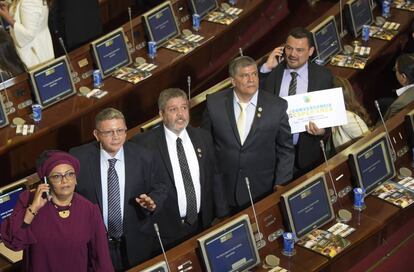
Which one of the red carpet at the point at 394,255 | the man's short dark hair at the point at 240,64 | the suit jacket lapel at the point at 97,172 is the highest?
the man's short dark hair at the point at 240,64

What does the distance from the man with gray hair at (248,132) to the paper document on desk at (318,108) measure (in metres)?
0.20

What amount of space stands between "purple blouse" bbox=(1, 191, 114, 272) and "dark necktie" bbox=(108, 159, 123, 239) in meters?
0.33

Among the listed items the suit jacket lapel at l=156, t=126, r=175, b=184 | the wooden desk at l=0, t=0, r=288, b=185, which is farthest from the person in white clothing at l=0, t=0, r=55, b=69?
the suit jacket lapel at l=156, t=126, r=175, b=184

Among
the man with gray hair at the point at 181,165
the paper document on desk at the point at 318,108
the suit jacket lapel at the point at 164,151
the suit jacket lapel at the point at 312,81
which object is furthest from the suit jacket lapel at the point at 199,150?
the suit jacket lapel at the point at 312,81

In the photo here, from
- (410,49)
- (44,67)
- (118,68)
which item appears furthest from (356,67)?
(44,67)

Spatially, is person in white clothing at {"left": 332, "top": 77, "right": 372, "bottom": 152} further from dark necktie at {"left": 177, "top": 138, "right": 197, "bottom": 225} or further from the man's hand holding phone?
dark necktie at {"left": 177, "top": 138, "right": 197, "bottom": 225}

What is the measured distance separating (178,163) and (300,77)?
1190mm

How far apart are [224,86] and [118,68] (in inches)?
42.0

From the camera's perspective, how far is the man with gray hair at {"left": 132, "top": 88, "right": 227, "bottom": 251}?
4262mm

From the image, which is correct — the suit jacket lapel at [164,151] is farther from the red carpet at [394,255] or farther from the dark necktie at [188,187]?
the red carpet at [394,255]

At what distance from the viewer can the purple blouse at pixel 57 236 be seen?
368cm

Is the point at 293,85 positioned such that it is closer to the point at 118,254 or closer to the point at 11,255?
the point at 118,254

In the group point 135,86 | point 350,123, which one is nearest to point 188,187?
point 350,123

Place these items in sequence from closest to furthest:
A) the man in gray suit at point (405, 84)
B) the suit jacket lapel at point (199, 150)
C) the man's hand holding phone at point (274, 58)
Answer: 1. the suit jacket lapel at point (199, 150)
2. the man's hand holding phone at point (274, 58)
3. the man in gray suit at point (405, 84)
